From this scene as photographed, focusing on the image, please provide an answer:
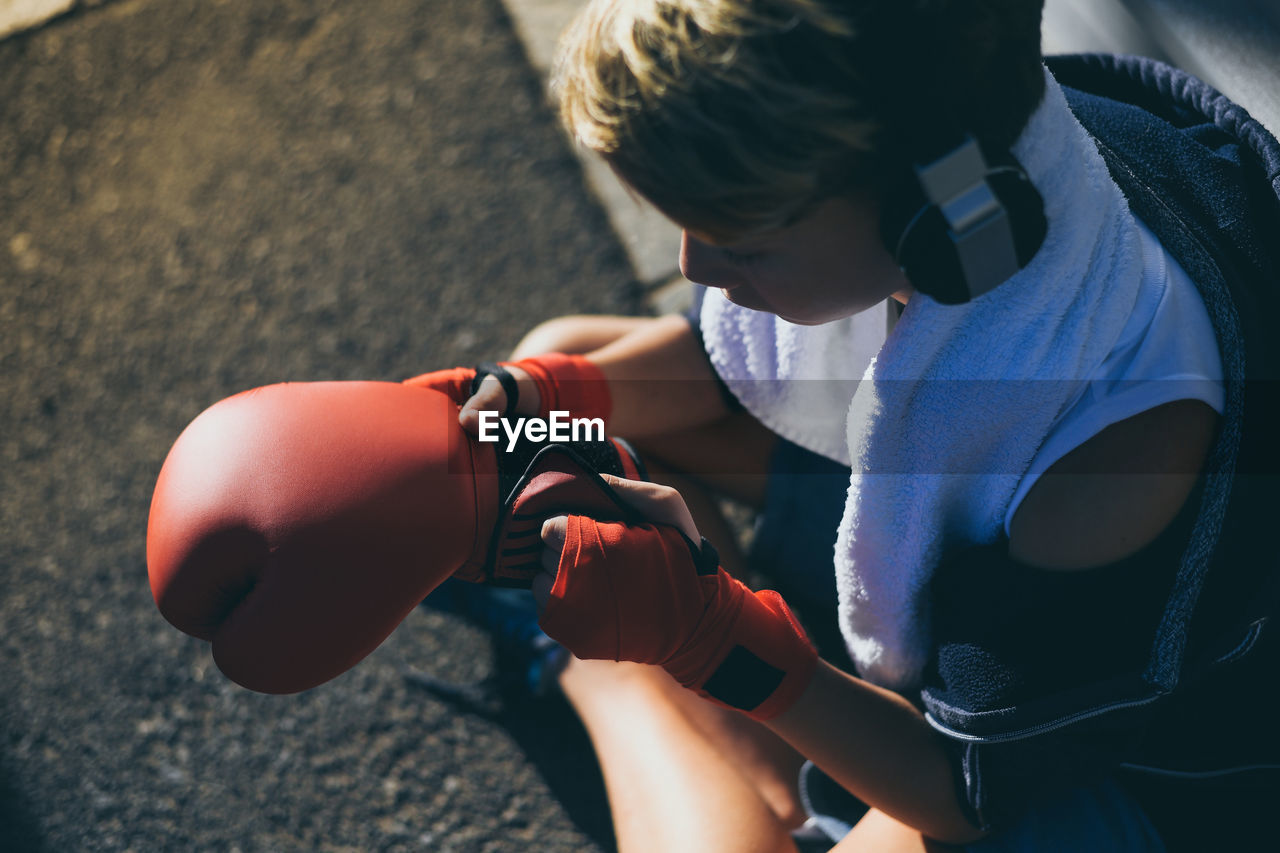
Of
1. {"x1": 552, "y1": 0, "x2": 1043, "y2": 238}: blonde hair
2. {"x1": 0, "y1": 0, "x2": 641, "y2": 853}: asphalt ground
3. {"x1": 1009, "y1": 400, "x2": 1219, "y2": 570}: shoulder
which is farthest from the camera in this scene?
{"x1": 0, "y1": 0, "x2": 641, "y2": 853}: asphalt ground

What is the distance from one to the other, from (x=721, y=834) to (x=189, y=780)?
2.88 feet

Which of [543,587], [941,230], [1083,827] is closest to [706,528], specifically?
[543,587]

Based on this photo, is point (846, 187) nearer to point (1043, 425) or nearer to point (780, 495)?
point (1043, 425)

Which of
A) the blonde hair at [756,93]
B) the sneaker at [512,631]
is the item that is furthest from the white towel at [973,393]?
the sneaker at [512,631]

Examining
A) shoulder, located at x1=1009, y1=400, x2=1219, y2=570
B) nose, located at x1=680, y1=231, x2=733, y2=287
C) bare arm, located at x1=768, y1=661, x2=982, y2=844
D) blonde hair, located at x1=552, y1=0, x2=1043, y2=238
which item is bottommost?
bare arm, located at x1=768, y1=661, x2=982, y2=844

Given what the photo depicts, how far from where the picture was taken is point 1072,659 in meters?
0.83

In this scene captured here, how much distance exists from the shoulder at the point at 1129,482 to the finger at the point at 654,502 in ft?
1.09

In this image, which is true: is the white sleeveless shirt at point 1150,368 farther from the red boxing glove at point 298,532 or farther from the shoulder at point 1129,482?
the red boxing glove at point 298,532

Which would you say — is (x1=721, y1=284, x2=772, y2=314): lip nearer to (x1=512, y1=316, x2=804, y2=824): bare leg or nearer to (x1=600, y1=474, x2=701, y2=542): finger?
(x1=600, y1=474, x2=701, y2=542): finger

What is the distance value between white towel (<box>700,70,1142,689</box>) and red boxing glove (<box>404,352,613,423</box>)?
351 mm

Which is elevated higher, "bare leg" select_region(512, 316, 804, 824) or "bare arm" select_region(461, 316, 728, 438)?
"bare arm" select_region(461, 316, 728, 438)

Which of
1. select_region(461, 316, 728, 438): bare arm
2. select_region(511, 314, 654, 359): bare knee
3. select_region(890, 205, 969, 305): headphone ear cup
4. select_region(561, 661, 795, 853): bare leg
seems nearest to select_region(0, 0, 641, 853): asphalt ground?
select_region(561, 661, 795, 853): bare leg

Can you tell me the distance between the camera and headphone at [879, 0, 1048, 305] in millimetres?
632

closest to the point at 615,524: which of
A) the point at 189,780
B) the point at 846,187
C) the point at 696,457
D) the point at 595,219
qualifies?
the point at 846,187
